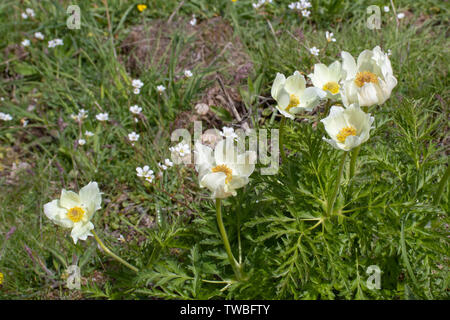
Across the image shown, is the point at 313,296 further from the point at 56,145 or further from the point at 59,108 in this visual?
the point at 59,108

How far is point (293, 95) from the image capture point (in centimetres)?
184

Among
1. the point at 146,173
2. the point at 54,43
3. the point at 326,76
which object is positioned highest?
the point at 54,43

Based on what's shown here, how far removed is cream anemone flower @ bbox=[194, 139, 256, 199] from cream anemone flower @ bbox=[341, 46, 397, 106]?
1.32ft

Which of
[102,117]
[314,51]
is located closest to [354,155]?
[314,51]

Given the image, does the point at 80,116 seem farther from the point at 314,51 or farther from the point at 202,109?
the point at 314,51

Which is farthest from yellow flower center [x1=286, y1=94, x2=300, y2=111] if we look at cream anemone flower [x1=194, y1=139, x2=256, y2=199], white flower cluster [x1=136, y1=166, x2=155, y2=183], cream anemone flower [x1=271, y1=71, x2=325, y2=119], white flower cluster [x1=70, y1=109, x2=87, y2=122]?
white flower cluster [x1=70, y1=109, x2=87, y2=122]

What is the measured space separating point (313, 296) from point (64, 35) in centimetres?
279

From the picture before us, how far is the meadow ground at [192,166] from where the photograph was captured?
5.56ft

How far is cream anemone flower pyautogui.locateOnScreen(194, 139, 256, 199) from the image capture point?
1.40 meters

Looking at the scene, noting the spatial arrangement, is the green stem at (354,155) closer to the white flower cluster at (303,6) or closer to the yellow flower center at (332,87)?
the yellow flower center at (332,87)

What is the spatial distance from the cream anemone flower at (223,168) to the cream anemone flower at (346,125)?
0.96ft

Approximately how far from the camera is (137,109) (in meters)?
2.80

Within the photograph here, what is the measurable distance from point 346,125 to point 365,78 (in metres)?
0.18

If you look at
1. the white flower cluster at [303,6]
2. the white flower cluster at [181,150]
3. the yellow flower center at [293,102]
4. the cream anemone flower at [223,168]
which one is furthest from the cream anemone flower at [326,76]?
the white flower cluster at [303,6]
